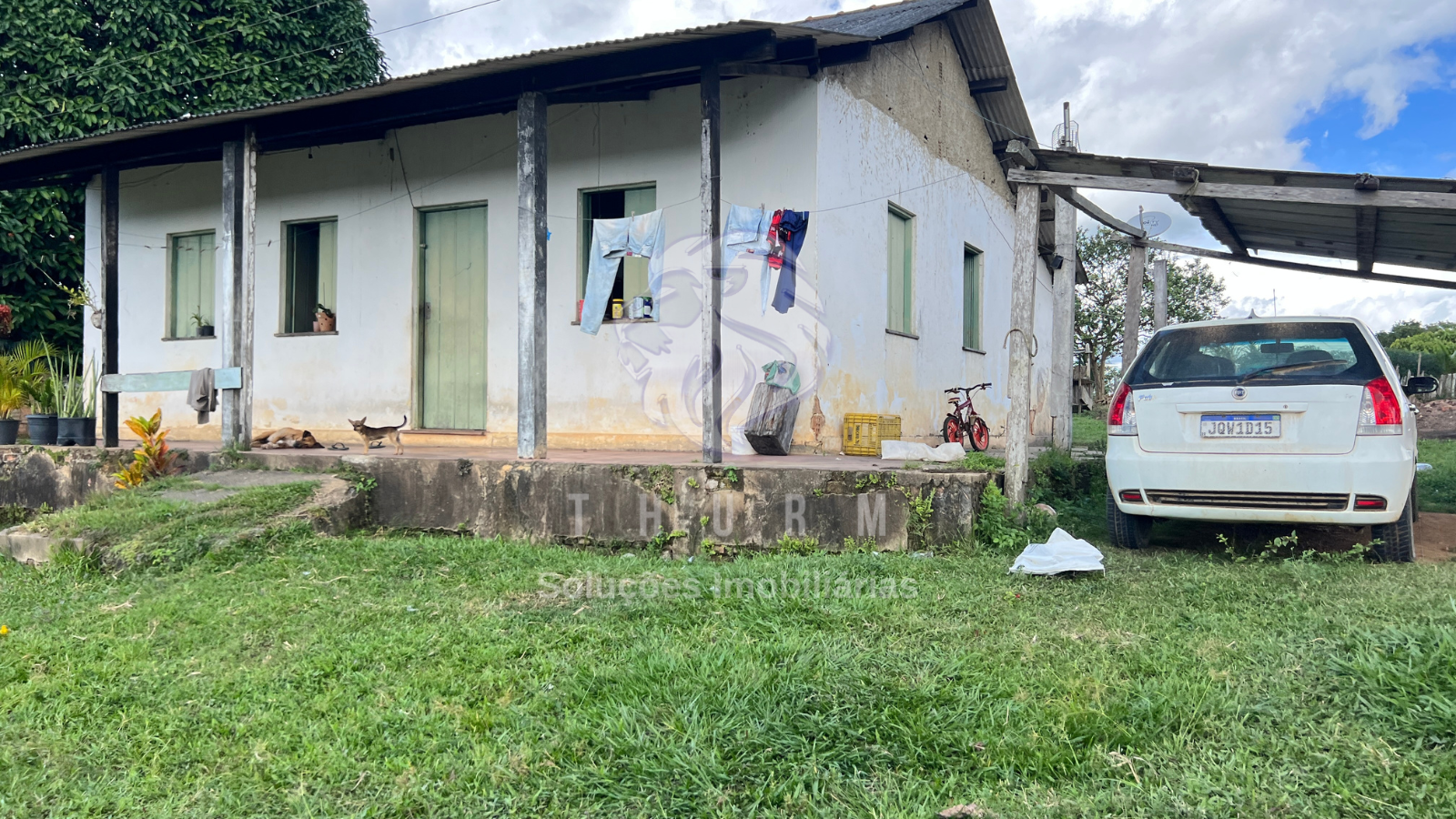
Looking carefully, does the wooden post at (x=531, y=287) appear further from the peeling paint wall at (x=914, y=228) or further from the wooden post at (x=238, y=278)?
the wooden post at (x=238, y=278)

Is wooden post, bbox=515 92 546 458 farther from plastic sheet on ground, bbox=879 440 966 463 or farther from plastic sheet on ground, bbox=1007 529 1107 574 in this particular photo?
plastic sheet on ground, bbox=1007 529 1107 574

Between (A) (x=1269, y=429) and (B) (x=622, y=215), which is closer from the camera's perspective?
(A) (x=1269, y=429)

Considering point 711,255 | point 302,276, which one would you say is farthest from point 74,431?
point 711,255

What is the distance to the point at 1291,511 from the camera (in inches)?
188

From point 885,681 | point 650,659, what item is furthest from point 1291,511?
point 650,659

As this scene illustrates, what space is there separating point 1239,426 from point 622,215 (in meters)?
5.60

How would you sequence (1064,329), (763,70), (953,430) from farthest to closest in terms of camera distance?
(1064,329) → (953,430) → (763,70)

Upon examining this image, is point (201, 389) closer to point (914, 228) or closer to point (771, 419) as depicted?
point (771, 419)

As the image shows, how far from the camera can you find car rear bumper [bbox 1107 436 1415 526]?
459 centimetres

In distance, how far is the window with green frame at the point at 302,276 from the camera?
1026 centimetres

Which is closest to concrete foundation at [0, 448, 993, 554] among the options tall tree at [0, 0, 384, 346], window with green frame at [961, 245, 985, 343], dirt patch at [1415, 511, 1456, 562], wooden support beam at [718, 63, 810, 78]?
dirt patch at [1415, 511, 1456, 562]

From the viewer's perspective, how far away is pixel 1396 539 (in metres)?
4.82

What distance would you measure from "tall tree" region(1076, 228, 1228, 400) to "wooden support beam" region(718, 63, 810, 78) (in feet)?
75.0

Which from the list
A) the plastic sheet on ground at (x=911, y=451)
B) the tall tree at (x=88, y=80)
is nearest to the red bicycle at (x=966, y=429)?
the plastic sheet on ground at (x=911, y=451)
